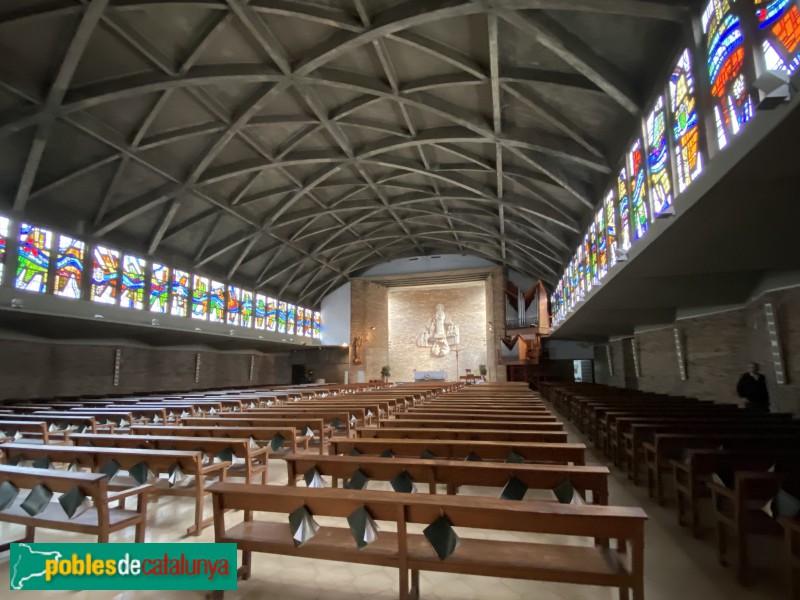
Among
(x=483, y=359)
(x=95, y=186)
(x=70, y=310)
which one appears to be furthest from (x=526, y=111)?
(x=483, y=359)

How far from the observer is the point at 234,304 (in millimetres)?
20766

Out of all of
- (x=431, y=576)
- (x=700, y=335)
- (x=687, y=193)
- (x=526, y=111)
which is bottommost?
(x=431, y=576)

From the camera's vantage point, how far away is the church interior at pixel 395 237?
2652 mm

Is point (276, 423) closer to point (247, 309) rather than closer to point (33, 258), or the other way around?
point (33, 258)

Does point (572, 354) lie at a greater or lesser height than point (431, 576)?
greater

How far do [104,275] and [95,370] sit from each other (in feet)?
12.1

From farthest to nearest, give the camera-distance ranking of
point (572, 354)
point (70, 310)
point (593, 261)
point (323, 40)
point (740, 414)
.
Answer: point (572, 354), point (70, 310), point (593, 261), point (323, 40), point (740, 414)

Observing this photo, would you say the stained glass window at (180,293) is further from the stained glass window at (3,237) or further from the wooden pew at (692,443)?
the wooden pew at (692,443)

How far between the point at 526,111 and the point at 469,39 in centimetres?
250

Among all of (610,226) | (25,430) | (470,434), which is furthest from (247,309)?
(470,434)

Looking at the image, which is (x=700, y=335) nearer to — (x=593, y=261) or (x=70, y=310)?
(x=593, y=261)

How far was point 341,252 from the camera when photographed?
25.5m

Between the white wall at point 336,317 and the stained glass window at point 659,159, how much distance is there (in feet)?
74.5

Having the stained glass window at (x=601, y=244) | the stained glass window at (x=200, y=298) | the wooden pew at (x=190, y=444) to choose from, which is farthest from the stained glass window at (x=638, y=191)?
the stained glass window at (x=200, y=298)
